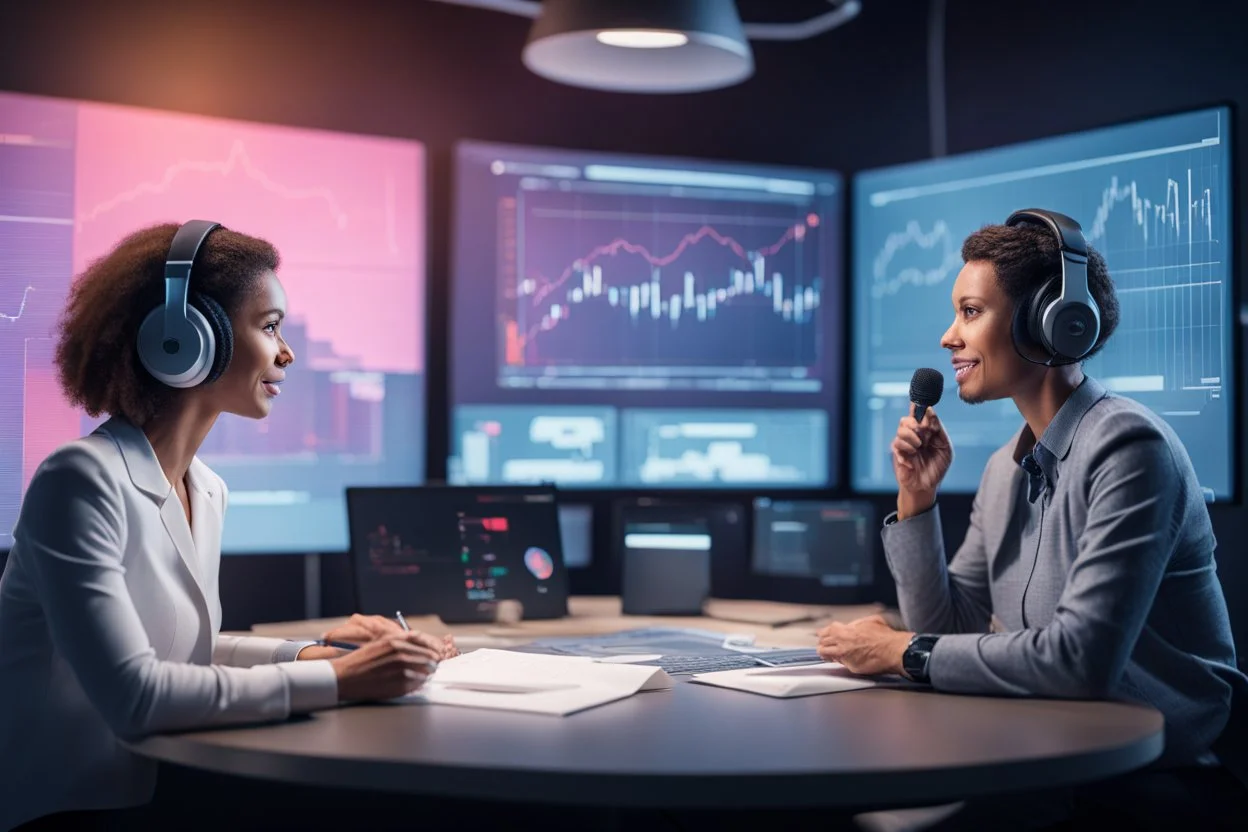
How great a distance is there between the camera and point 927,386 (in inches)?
78.4

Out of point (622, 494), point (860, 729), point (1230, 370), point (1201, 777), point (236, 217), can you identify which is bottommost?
point (1201, 777)

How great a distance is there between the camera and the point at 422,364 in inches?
109

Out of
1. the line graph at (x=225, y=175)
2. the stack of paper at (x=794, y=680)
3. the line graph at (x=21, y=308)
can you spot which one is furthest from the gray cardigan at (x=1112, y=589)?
the line graph at (x=21, y=308)

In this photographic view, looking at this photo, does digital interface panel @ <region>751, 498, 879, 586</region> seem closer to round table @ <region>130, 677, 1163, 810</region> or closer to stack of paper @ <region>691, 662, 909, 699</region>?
stack of paper @ <region>691, 662, 909, 699</region>

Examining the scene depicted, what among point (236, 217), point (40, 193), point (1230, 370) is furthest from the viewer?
point (236, 217)

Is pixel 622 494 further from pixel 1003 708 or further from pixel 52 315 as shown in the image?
pixel 1003 708

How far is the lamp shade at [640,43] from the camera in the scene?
2.24m

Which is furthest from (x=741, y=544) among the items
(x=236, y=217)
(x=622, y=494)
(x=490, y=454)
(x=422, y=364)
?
(x=236, y=217)

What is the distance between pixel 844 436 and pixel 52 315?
1766mm

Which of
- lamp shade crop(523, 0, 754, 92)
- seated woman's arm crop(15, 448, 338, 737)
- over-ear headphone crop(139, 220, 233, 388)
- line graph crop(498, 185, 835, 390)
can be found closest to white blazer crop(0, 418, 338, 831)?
seated woman's arm crop(15, 448, 338, 737)

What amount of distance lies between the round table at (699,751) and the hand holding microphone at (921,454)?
1.73 ft

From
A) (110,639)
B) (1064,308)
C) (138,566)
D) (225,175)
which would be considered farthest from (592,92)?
(110,639)

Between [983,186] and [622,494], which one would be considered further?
[622,494]

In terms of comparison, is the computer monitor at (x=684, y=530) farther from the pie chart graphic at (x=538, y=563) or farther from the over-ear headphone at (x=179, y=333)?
the over-ear headphone at (x=179, y=333)
